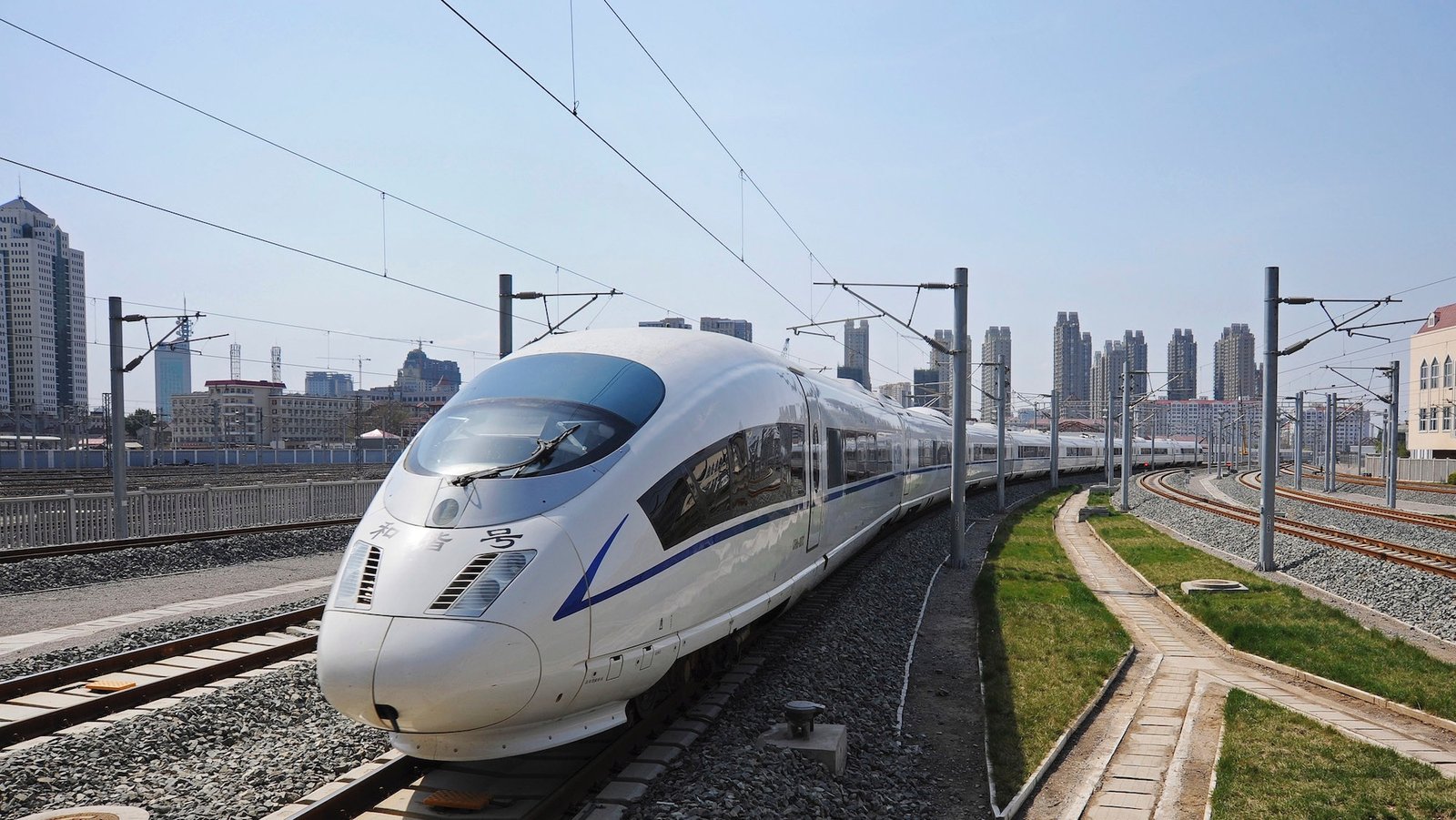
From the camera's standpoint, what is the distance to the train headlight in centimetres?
630

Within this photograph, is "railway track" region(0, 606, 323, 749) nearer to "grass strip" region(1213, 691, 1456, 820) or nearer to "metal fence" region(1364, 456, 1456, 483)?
"grass strip" region(1213, 691, 1456, 820)

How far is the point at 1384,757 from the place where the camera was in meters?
8.58

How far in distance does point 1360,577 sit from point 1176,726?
1057 centimetres

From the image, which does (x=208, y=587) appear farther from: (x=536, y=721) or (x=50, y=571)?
(x=536, y=721)

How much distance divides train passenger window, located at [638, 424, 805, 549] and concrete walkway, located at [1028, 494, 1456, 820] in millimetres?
3369

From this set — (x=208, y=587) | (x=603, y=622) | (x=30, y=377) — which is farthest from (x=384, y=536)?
(x=30, y=377)

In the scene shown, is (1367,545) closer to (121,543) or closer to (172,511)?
(121,543)

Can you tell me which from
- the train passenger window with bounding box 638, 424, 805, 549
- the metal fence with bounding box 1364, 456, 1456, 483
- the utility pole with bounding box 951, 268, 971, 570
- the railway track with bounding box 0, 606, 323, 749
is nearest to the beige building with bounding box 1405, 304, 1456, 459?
the metal fence with bounding box 1364, 456, 1456, 483

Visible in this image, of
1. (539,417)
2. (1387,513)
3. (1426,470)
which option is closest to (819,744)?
(539,417)

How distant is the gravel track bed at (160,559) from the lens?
54.8ft

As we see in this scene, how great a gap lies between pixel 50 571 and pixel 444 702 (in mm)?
14423

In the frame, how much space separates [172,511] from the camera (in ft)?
73.3

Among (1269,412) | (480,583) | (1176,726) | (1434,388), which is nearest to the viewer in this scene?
(480,583)

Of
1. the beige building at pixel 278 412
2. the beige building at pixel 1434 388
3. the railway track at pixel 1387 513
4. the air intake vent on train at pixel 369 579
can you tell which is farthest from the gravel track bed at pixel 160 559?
the beige building at pixel 278 412
